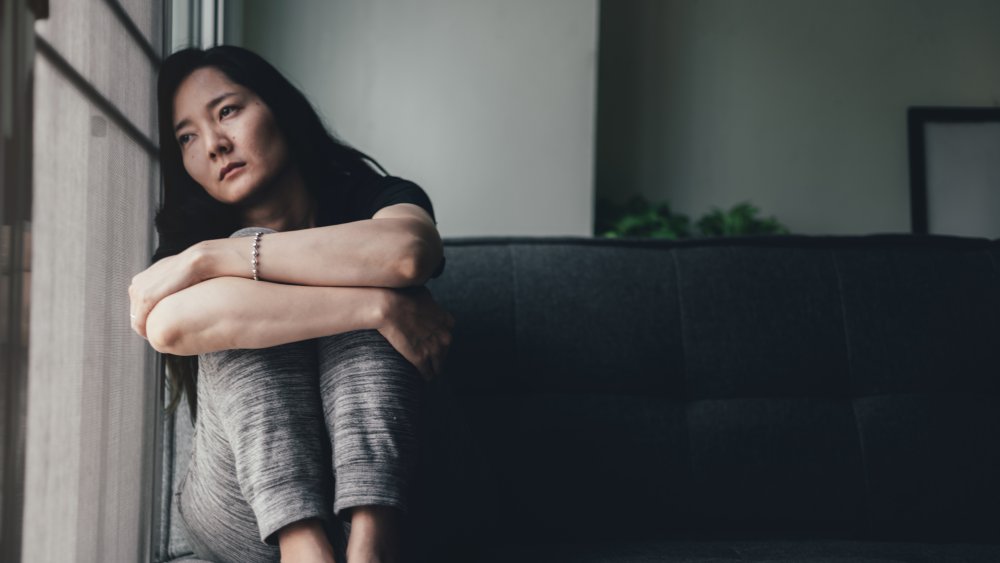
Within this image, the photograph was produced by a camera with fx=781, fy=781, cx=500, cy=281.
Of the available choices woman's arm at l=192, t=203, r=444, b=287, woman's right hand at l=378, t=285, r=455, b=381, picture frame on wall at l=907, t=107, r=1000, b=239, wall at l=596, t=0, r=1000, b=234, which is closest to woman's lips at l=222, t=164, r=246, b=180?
woman's arm at l=192, t=203, r=444, b=287

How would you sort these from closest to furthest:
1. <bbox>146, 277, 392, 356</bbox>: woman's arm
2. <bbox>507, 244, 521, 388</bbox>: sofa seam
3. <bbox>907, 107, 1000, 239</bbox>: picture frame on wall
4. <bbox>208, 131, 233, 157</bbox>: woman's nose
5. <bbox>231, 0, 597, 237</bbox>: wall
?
<bbox>146, 277, 392, 356</bbox>: woman's arm
<bbox>208, 131, 233, 157</bbox>: woman's nose
<bbox>507, 244, 521, 388</bbox>: sofa seam
<bbox>231, 0, 597, 237</bbox>: wall
<bbox>907, 107, 1000, 239</bbox>: picture frame on wall

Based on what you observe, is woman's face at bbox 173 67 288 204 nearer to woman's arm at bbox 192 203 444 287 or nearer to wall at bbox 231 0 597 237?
woman's arm at bbox 192 203 444 287

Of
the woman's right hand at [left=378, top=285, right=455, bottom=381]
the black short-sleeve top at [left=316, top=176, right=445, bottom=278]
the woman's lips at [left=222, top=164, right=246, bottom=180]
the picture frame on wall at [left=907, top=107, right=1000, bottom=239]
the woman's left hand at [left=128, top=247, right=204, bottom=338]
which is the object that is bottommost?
the woman's right hand at [left=378, top=285, right=455, bottom=381]

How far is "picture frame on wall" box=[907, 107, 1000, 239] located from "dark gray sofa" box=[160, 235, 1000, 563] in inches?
81.6

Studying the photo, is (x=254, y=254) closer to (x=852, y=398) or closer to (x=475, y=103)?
(x=852, y=398)

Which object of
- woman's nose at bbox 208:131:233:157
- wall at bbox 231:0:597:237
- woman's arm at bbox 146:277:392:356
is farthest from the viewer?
wall at bbox 231:0:597:237

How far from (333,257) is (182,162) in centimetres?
43

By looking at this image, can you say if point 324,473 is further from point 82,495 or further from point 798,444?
point 798,444

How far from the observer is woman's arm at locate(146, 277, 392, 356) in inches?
38.2

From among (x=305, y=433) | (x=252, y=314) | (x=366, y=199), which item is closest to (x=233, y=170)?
(x=366, y=199)

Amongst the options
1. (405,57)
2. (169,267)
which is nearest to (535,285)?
(169,267)

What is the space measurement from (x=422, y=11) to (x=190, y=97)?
1.79m

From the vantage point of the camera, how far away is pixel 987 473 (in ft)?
4.34

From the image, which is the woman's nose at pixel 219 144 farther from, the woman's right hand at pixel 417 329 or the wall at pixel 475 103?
the wall at pixel 475 103
